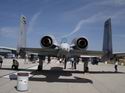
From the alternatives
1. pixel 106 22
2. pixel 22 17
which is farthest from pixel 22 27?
pixel 106 22

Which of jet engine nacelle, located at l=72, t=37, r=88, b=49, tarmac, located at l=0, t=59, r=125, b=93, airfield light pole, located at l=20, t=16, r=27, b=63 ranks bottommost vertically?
tarmac, located at l=0, t=59, r=125, b=93

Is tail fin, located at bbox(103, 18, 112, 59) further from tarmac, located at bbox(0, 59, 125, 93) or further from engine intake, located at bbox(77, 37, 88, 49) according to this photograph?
engine intake, located at bbox(77, 37, 88, 49)

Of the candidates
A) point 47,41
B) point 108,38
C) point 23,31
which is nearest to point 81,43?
point 47,41

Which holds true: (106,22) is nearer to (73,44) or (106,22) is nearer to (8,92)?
(73,44)

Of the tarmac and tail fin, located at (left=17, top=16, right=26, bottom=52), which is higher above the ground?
tail fin, located at (left=17, top=16, right=26, bottom=52)

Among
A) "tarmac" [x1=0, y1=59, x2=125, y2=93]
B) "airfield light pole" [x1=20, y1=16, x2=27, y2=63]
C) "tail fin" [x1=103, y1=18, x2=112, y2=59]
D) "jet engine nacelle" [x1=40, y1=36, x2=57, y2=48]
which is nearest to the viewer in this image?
"tarmac" [x1=0, y1=59, x2=125, y2=93]

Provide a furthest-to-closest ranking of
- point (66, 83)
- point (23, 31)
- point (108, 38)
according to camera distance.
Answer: point (108, 38) → point (23, 31) → point (66, 83)

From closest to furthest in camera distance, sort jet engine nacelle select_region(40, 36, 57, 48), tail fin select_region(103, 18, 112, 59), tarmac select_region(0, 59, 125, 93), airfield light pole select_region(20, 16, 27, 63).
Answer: tarmac select_region(0, 59, 125, 93)
jet engine nacelle select_region(40, 36, 57, 48)
airfield light pole select_region(20, 16, 27, 63)
tail fin select_region(103, 18, 112, 59)

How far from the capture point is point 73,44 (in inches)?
770

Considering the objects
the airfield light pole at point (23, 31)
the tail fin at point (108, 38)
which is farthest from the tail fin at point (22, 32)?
the tail fin at point (108, 38)

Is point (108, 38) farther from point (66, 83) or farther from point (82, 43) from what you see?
point (66, 83)

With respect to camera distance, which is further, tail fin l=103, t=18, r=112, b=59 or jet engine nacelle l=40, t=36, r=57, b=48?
tail fin l=103, t=18, r=112, b=59

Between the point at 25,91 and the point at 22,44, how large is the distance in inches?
433

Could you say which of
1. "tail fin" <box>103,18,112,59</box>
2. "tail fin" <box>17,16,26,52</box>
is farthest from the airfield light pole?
"tail fin" <box>103,18,112,59</box>
